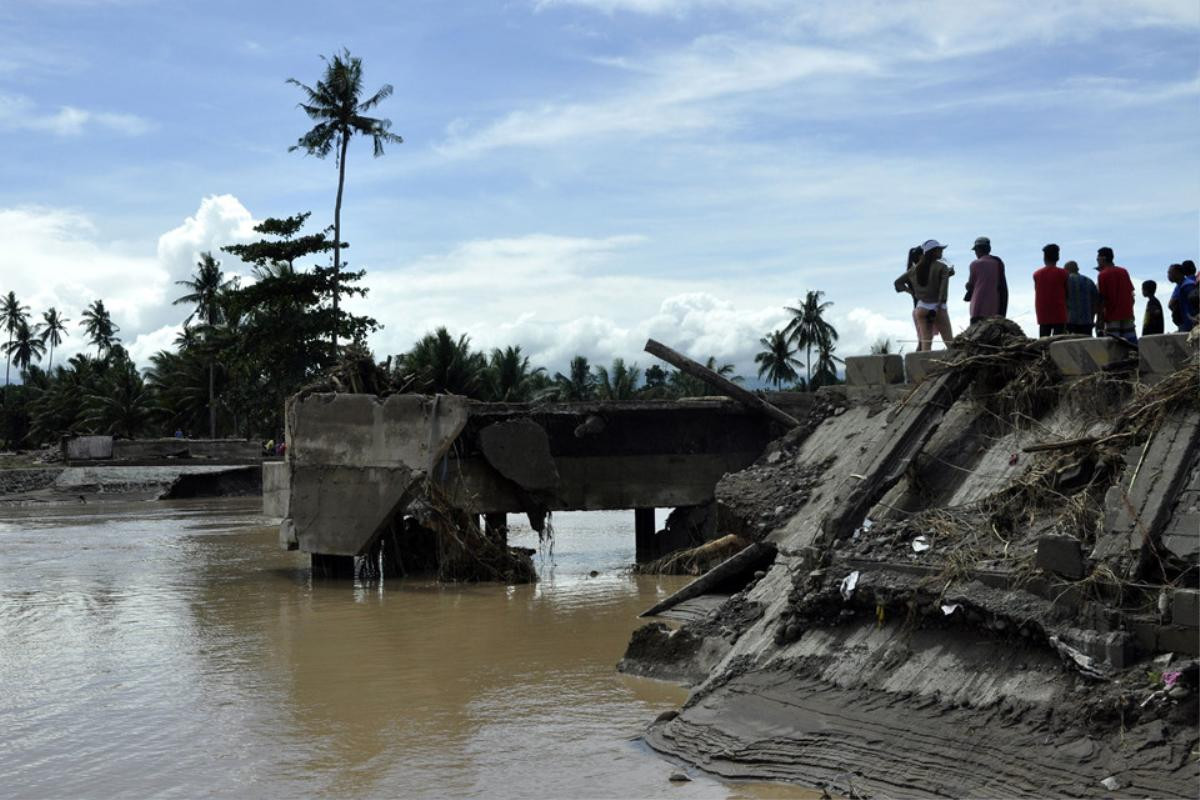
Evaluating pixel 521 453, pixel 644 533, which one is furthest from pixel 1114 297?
pixel 644 533

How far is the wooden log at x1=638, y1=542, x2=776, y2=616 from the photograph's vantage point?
10.6 meters

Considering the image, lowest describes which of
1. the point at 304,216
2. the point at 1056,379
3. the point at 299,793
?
the point at 299,793

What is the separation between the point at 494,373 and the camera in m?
45.4

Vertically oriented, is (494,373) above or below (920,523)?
above

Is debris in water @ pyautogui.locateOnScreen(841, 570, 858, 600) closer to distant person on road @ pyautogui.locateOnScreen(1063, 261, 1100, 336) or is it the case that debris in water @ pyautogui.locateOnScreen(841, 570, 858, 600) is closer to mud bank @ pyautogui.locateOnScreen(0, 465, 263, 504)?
distant person on road @ pyautogui.locateOnScreen(1063, 261, 1100, 336)

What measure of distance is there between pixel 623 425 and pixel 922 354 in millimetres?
7917

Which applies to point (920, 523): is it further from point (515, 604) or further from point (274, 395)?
point (274, 395)

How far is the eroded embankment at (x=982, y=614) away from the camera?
5879mm

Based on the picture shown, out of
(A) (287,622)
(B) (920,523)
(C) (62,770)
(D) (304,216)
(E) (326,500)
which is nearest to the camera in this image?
(C) (62,770)

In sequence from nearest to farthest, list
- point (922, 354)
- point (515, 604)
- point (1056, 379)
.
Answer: point (1056, 379)
point (922, 354)
point (515, 604)

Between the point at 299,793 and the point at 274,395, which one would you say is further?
the point at 274,395

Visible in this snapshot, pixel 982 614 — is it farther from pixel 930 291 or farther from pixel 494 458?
pixel 494 458

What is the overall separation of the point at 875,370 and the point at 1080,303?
5.98ft

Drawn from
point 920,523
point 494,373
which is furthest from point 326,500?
point 494,373
